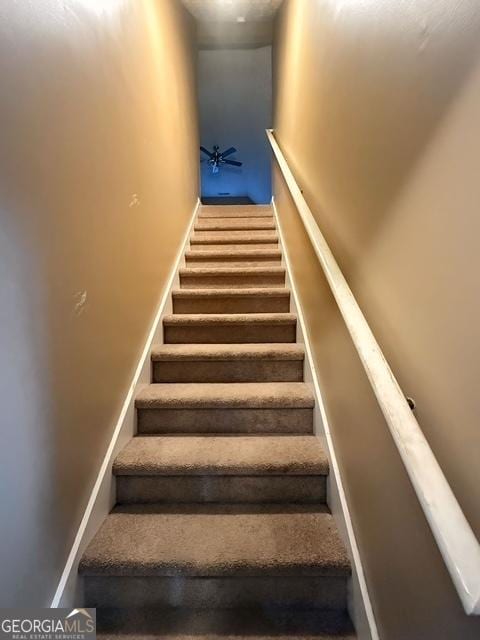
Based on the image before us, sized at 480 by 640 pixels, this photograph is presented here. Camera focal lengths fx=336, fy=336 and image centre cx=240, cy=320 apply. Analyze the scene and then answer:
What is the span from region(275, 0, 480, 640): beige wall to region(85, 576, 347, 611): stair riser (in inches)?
7.5

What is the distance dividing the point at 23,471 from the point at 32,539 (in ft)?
0.63

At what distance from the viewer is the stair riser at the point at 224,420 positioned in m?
1.53

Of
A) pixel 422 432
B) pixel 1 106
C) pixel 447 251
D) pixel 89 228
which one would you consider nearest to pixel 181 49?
pixel 89 228

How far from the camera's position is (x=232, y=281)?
2502mm

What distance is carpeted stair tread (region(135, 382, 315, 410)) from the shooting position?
1522 mm

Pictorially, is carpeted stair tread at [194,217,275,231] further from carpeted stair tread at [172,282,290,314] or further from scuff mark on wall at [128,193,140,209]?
scuff mark on wall at [128,193,140,209]

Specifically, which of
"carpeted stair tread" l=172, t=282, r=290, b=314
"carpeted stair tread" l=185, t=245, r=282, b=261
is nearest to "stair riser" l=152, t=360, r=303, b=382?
"carpeted stair tread" l=172, t=282, r=290, b=314

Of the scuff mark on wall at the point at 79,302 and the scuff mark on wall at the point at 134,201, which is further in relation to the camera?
the scuff mark on wall at the point at 134,201

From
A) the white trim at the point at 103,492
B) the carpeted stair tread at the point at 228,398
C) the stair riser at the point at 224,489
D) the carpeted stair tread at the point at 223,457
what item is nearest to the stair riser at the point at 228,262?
the white trim at the point at 103,492

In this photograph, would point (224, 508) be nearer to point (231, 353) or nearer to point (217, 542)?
point (217, 542)

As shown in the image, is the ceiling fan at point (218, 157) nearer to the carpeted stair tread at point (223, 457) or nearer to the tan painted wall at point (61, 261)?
the tan painted wall at point (61, 261)

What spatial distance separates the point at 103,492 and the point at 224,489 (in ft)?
1.45

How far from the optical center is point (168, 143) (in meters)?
2.40

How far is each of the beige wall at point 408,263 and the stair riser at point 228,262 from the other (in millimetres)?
1324
